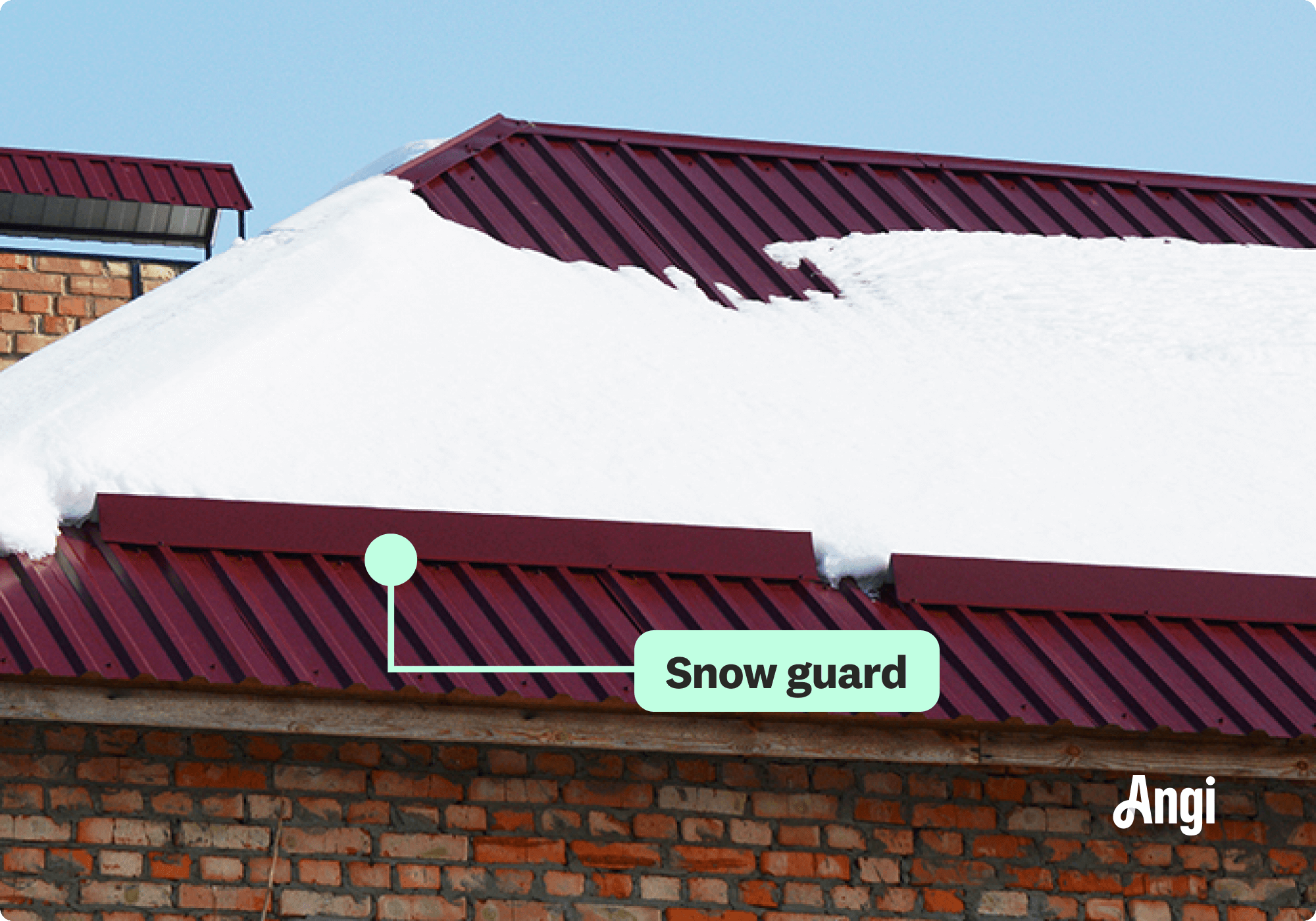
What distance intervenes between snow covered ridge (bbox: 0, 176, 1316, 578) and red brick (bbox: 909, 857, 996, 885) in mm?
1096

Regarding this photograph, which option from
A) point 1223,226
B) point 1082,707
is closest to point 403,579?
point 1082,707

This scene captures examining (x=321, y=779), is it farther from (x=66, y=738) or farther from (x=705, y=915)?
(x=705, y=915)

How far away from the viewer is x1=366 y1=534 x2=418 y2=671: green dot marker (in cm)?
496

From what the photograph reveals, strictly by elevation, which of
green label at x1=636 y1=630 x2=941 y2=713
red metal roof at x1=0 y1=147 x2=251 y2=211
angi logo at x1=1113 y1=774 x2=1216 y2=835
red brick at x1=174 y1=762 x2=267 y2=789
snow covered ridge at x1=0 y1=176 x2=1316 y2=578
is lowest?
red brick at x1=174 y1=762 x2=267 y2=789

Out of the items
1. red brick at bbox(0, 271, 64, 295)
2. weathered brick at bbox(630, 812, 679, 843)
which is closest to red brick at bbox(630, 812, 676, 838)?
weathered brick at bbox(630, 812, 679, 843)

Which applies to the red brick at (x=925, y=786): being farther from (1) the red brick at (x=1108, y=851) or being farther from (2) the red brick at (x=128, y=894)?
(2) the red brick at (x=128, y=894)

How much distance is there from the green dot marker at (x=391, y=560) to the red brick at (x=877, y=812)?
1808 mm

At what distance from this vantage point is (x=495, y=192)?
7.59 metres

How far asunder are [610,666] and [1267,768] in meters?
2.41

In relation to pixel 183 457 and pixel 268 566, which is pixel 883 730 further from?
pixel 183 457

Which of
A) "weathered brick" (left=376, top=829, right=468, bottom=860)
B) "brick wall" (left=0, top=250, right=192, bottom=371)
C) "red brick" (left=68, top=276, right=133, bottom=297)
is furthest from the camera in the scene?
"red brick" (left=68, top=276, right=133, bottom=297)

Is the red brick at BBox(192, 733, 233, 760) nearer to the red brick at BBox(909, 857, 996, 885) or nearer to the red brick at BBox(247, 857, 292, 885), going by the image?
the red brick at BBox(247, 857, 292, 885)

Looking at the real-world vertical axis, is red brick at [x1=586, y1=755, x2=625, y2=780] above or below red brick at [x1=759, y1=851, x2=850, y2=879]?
above

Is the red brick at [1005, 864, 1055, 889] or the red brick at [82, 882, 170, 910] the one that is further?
the red brick at [1005, 864, 1055, 889]
